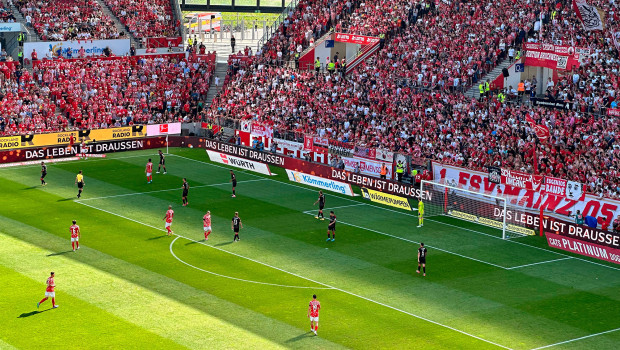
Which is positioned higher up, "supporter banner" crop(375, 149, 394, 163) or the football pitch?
"supporter banner" crop(375, 149, 394, 163)

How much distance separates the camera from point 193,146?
72438 millimetres

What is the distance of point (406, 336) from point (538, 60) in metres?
35.1

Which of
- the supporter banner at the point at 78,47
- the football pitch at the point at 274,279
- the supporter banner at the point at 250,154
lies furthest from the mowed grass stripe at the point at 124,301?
the supporter banner at the point at 78,47

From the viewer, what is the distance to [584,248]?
45.1 meters

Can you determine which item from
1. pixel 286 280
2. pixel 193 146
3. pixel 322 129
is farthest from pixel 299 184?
pixel 286 280

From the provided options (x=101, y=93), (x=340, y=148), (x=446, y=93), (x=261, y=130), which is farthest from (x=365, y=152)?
(x=101, y=93)

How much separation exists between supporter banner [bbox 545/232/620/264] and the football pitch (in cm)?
50

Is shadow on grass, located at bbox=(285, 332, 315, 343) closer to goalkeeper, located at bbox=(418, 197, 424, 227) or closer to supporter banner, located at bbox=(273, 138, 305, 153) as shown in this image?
goalkeeper, located at bbox=(418, 197, 424, 227)

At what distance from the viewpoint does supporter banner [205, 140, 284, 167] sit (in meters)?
65.2

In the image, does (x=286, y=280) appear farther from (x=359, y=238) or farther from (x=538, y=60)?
(x=538, y=60)

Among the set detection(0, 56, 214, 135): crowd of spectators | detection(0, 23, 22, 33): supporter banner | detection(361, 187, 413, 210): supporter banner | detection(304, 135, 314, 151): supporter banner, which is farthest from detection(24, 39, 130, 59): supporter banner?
detection(361, 187, 413, 210): supporter banner

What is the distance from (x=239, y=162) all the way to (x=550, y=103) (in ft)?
69.1

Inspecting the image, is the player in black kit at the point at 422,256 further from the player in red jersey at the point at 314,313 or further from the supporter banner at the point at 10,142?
the supporter banner at the point at 10,142

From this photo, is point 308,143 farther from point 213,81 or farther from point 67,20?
point 67,20
